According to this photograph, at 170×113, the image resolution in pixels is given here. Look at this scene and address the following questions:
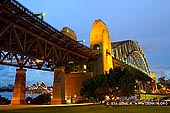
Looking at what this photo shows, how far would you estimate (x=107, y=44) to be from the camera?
93.2m

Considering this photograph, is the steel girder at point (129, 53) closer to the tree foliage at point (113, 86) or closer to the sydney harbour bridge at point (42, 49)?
the sydney harbour bridge at point (42, 49)

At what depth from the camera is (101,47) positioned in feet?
284

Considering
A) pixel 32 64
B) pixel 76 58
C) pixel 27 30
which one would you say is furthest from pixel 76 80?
pixel 27 30

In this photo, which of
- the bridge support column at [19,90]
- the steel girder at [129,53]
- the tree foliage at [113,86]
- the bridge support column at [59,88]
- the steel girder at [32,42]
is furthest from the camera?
the steel girder at [129,53]

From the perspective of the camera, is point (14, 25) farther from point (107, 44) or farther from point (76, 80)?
point (107, 44)

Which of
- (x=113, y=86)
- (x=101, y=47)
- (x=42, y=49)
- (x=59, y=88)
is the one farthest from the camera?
(x=101, y=47)

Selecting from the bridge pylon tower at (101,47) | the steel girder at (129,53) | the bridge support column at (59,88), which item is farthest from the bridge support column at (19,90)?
the steel girder at (129,53)

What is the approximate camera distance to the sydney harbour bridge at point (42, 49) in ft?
123

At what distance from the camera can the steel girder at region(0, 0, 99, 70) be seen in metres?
36.2

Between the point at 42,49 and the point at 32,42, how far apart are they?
868 cm

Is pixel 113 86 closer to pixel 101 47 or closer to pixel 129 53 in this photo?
pixel 101 47

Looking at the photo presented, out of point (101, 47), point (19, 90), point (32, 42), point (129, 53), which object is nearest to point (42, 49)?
point (32, 42)

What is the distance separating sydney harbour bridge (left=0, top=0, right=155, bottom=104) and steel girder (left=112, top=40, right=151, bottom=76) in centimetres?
2331

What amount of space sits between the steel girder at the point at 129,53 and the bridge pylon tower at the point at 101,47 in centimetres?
3541
